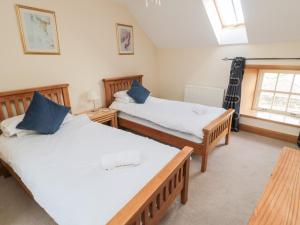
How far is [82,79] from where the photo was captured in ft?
10.6

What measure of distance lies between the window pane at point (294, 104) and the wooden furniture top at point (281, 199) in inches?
103

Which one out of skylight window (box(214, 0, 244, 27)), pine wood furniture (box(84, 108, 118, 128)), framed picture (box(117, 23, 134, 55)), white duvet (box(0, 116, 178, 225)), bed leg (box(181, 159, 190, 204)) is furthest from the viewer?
framed picture (box(117, 23, 134, 55))

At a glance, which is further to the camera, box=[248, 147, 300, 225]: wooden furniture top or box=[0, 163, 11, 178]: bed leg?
box=[0, 163, 11, 178]: bed leg

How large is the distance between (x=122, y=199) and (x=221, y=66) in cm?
343

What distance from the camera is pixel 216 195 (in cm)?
206

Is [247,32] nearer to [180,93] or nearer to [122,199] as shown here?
[180,93]

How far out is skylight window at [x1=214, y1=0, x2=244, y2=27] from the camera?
3.21m

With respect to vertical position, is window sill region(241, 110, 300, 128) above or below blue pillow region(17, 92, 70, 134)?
below

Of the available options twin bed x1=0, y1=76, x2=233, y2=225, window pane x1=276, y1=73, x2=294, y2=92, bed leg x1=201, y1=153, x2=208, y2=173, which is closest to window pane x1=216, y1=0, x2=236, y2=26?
window pane x1=276, y1=73, x2=294, y2=92

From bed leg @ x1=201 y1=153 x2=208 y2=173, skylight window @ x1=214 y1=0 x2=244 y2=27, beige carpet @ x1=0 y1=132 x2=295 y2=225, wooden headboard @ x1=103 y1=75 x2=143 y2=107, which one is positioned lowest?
beige carpet @ x1=0 y1=132 x2=295 y2=225

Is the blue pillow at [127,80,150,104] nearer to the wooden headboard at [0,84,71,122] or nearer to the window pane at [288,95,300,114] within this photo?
the wooden headboard at [0,84,71,122]

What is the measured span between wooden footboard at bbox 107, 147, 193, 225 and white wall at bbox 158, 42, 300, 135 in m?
2.59

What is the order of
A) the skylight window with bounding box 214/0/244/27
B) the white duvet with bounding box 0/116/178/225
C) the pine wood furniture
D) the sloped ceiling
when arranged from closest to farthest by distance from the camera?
the white duvet with bounding box 0/116/178/225
the sloped ceiling
the pine wood furniture
the skylight window with bounding box 214/0/244/27

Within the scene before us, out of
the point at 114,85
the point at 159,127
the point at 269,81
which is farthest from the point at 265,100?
the point at 114,85
